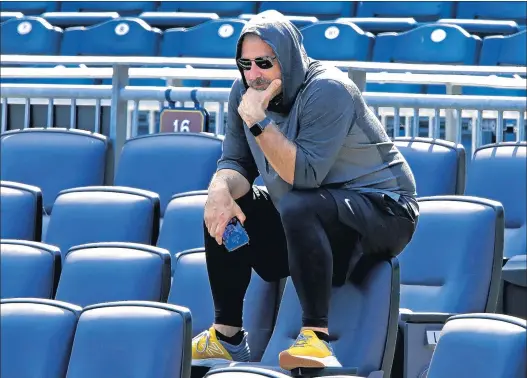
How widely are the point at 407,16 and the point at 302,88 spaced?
124 inches

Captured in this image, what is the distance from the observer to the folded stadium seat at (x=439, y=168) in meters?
3.14

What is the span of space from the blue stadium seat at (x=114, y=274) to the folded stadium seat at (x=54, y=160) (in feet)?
2.72

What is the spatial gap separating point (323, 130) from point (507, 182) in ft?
2.87

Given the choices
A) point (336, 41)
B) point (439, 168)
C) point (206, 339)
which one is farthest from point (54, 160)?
point (336, 41)

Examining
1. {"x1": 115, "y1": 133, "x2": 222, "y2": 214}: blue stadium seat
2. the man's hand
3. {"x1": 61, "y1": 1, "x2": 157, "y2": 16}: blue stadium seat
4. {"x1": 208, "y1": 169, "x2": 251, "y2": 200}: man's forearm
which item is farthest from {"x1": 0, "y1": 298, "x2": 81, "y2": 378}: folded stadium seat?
{"x1": 61, "y1": 1, "x2": 157, "y2": 16}: blue stadium seat

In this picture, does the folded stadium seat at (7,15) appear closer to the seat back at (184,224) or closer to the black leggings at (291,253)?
the seat back at (184,224)

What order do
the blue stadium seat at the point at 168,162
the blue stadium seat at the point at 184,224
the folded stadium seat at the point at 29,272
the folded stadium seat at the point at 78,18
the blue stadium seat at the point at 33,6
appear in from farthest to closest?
1. the blue stadium seat at the point at 33,6
2. the folded stadium seat at the point at 78,18
3. the blue stadium seat at the point at 168,162
4. the blue stadium seat at the point at 184,224
5. the folded stadium seat at the point at 29,272

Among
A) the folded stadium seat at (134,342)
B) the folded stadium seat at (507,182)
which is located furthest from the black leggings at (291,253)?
the folded stadium seat at (507,182)

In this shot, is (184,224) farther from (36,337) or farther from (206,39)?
(206,39)

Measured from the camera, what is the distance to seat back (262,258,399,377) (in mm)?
2346

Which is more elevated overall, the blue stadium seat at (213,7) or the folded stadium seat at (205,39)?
the blue stadium seat at (213,7)

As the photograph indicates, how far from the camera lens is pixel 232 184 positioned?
2.54 metres

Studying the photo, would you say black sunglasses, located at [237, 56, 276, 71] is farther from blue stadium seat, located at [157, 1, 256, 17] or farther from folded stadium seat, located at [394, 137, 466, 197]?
blue stadium seat, located at [157, 1, 256, 17]

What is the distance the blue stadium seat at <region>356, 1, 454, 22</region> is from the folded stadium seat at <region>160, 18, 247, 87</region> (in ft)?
2.16
